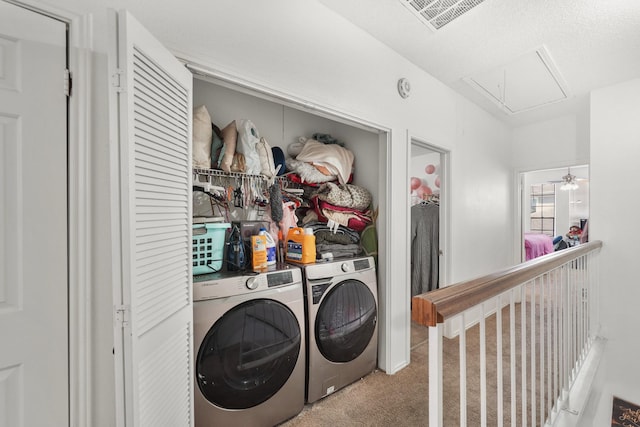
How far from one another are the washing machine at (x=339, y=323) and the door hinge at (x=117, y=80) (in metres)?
1.31

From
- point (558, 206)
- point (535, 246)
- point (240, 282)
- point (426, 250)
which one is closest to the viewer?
point (240, 282)

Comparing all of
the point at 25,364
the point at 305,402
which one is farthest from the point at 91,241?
the point at 305,402

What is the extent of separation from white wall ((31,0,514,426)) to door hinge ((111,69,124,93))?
23cm

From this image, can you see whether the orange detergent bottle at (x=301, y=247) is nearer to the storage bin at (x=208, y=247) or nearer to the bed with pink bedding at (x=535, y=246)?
the storage bin at (x=208, y=247)

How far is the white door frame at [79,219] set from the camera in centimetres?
99

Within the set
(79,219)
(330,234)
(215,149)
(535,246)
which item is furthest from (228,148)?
(535,246)

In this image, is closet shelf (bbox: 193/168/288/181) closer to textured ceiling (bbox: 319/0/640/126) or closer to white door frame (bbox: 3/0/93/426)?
white door frame (bbox: 3/0/93/426)

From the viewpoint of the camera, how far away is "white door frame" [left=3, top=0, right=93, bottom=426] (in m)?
0.99

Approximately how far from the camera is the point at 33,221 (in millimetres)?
924

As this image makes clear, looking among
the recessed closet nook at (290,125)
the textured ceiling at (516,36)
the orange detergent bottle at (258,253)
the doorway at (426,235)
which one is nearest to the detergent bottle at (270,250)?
the orange detergent bottle at (258,253)

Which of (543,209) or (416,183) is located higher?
(416,183)

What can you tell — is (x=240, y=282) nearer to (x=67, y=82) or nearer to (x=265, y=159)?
(x=265, y=159)

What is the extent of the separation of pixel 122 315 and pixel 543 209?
10404mm

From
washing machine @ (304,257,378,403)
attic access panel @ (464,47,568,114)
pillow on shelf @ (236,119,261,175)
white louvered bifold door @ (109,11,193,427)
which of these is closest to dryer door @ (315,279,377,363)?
washing machine @ (304,257,378,403)
